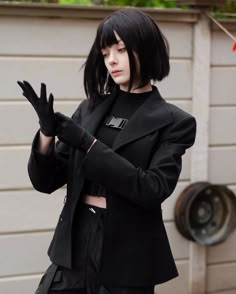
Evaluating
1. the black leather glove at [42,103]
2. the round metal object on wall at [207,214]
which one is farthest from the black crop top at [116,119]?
the round metal object on wall at [207,214]

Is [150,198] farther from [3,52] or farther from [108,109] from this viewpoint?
[3,52]

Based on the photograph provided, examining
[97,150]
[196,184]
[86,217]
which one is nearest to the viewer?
[97,150]

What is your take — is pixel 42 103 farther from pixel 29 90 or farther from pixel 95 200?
pixel 95 200

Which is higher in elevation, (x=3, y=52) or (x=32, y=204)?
(x=3, y=52)

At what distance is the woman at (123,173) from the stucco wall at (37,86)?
4.52ft

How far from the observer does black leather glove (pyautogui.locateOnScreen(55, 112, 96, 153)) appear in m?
2.11

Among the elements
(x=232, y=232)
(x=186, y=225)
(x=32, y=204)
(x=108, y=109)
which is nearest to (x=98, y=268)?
(x=108, y=109)

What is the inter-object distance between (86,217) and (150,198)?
274 millimetres

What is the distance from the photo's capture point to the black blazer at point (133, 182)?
84.2 inches

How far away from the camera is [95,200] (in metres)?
2.29

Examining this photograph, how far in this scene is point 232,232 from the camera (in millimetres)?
4316

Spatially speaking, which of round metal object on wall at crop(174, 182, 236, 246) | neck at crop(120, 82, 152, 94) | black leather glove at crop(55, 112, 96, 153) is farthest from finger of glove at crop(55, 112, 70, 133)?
round metal object on wall at crop(174, 182, 236, 246)

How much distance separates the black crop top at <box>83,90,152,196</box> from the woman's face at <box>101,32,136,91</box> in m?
0.08

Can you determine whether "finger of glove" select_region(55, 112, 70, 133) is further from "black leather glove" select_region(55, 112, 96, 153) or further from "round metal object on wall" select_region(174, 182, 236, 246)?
"round metal object on wall" select_region(174, 182, 236, 246)
